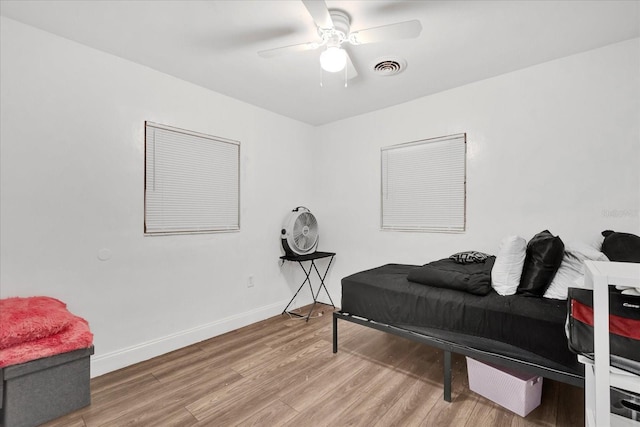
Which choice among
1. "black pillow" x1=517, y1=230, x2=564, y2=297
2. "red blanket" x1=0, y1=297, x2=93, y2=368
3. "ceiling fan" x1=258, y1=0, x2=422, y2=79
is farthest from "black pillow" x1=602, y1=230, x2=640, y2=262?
"red blanket" x1=0, y1=297, x2=93, y2=368

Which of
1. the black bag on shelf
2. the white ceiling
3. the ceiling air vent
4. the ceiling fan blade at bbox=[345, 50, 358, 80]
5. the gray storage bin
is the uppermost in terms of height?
the white ceiling

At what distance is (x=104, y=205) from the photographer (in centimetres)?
230

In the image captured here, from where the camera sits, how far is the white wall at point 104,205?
196cm

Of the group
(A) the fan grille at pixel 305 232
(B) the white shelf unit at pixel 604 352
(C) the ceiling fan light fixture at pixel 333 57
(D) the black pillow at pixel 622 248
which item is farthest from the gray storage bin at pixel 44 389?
(D) the black pillow at pixel 622 248

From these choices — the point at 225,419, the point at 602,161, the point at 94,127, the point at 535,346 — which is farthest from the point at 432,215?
the point at 94,127

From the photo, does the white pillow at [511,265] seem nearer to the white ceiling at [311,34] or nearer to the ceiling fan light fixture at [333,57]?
the white ceiling at [311,34]

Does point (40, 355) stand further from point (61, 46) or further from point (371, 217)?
point (371, 217)

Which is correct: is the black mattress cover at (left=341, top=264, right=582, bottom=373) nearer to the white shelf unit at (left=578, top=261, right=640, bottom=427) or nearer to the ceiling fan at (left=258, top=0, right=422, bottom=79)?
the white shelf unit at (left=578, top=261, right=640, bottom=427)

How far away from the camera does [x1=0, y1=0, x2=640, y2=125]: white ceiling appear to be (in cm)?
181

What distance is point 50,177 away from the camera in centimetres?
207

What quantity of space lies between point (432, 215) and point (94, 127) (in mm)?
3149

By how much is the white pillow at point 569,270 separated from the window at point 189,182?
2782 mm

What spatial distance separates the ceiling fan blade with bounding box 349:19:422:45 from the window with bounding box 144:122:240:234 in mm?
1819

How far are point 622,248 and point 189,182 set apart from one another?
3.28m
